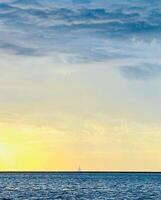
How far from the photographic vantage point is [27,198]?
4397 inches

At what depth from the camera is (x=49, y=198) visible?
111250mm

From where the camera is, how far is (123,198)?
113 meters

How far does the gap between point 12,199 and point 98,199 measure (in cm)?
1560

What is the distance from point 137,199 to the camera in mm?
110625

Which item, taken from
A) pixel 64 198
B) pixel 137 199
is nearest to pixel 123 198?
pixel 137 199

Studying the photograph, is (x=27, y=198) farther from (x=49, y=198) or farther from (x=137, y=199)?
(x=137, y=199)

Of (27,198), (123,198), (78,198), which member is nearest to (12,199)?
(27,198)

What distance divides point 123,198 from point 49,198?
13.9 metres

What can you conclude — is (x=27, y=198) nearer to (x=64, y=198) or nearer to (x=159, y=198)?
(x=64, y=198)

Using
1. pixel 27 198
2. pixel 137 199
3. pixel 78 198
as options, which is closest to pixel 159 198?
pixel 137 199

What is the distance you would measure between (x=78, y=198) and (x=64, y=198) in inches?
102

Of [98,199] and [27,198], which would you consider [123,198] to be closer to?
[98,199]

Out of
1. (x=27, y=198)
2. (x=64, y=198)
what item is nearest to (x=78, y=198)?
(x=64, y=198)

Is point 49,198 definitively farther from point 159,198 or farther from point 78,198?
point 159,198
